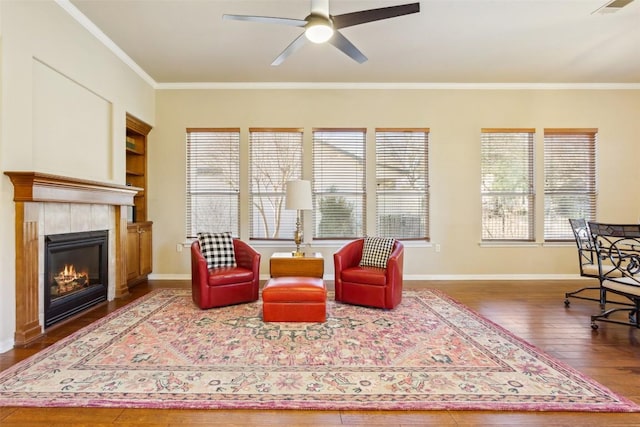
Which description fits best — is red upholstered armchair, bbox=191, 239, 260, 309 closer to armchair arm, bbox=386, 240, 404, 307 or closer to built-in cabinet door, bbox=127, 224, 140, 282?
built-in cabinet door, bbox=127, 224, 140, 282

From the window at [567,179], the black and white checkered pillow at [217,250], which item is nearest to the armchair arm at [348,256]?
the black and white checkered pillow at [217,250]

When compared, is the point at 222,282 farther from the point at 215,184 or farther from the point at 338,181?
the point at 338,181

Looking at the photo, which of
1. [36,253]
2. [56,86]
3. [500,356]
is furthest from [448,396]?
[56,86]

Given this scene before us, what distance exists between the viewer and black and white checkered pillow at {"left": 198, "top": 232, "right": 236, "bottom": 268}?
13.3ft

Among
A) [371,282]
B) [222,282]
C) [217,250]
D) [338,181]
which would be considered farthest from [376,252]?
[217,250]

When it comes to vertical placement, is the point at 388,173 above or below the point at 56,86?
below

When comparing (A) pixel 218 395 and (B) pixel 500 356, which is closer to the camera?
(A) pixel 218 395

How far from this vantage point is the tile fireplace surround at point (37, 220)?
2758mm

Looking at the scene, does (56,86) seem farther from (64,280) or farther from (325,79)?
(325,79)

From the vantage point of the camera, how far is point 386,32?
12.4ft

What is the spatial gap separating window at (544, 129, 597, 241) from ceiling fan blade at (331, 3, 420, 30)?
13.9ft

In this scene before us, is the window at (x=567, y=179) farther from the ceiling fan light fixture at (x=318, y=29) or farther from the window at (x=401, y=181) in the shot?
the ceiling fan light fixture at (x=318, y=29)

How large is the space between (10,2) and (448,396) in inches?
181

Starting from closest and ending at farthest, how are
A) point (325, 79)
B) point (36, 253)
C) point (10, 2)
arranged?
point (10, 2), point (36, 253), point (325, 79)
